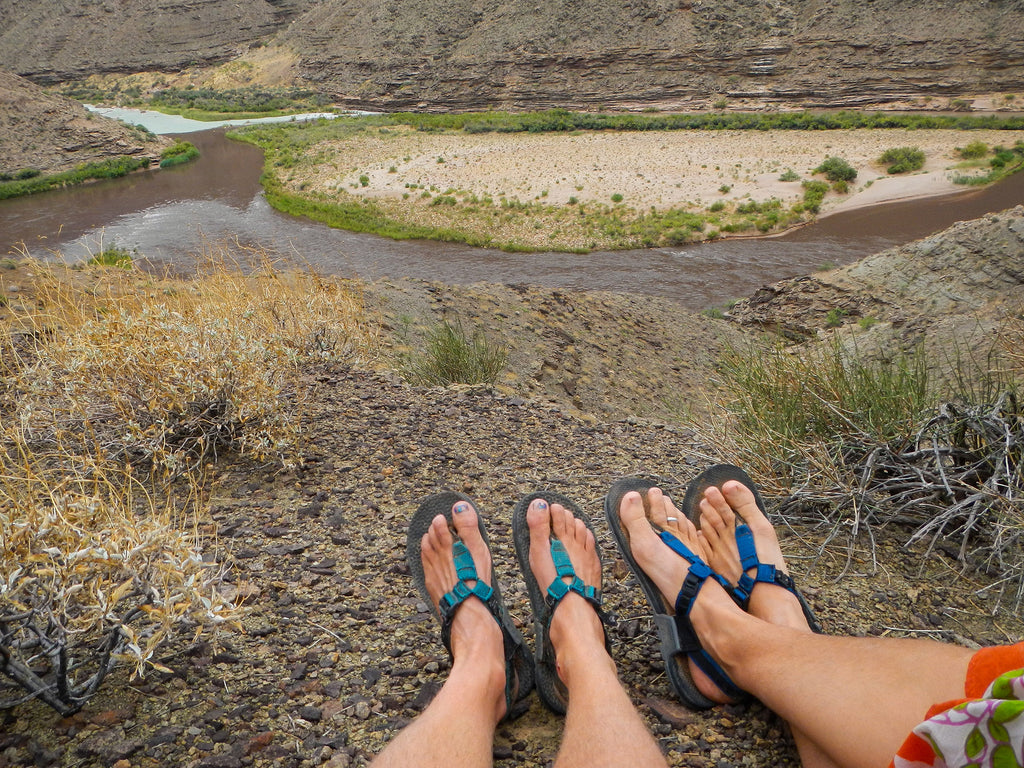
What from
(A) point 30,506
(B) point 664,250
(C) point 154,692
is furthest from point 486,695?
(B) point 664,250

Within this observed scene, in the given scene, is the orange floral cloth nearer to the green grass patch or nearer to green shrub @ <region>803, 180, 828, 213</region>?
green shrub @ <region>803, 180, 828, 213</region>

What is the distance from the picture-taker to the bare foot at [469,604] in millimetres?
1469

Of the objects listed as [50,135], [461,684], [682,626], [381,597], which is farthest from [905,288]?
[50,135]

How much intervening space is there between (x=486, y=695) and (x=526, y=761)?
149mm

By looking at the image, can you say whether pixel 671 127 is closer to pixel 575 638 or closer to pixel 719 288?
pixel 719 288

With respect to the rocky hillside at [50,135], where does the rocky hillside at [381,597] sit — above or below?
below

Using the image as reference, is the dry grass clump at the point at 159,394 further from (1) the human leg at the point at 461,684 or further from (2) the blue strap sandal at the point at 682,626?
(2) the blue strap sandal at the point at 682,626

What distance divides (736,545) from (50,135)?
2985 centimetres

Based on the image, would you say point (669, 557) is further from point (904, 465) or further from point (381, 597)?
point (904, 465)

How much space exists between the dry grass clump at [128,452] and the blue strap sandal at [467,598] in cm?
52

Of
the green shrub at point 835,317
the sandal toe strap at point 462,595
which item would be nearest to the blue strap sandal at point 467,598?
A: the sandal toe strap at point 462,595

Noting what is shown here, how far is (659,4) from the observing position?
1382 inches

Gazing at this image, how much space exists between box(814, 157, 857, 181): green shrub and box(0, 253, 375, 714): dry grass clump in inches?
652

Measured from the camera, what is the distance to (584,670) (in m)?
1.44
